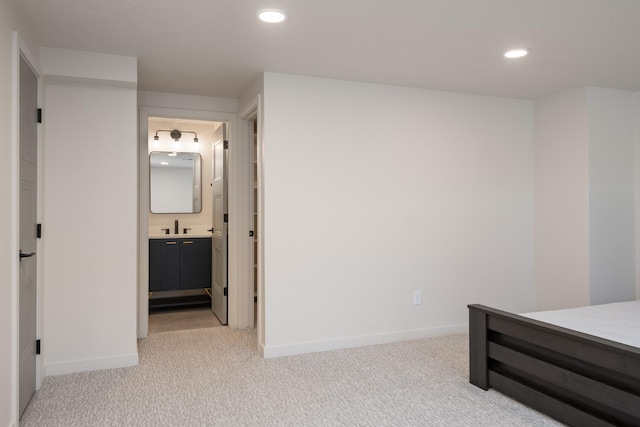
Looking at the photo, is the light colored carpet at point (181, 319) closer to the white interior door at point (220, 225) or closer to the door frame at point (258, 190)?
the white interior door at point (220, 225)

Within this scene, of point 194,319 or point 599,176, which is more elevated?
point 599,176

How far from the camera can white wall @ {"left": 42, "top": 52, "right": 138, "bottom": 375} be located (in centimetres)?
308

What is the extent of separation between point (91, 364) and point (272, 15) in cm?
265

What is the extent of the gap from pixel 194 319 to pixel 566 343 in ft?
12.0

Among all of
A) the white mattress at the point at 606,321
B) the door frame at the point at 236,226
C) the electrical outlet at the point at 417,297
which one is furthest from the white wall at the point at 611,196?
the door frame at the point at 236,226

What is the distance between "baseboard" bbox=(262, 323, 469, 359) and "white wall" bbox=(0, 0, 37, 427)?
169 cm

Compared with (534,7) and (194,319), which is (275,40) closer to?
(534,7)

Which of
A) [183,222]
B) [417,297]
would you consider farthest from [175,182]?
[417,297]

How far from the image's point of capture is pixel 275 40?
111 inches

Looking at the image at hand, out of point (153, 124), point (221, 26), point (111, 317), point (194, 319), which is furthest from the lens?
point (153, 124)

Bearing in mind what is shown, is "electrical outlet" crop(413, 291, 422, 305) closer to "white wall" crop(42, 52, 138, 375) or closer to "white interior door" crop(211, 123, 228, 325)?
"white interior door" crop(211, 123, 228, 325)

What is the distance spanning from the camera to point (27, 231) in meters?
2.61

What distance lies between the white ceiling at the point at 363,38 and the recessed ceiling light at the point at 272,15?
0.15 feet

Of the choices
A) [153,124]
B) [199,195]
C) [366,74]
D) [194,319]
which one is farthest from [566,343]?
[153,124]
